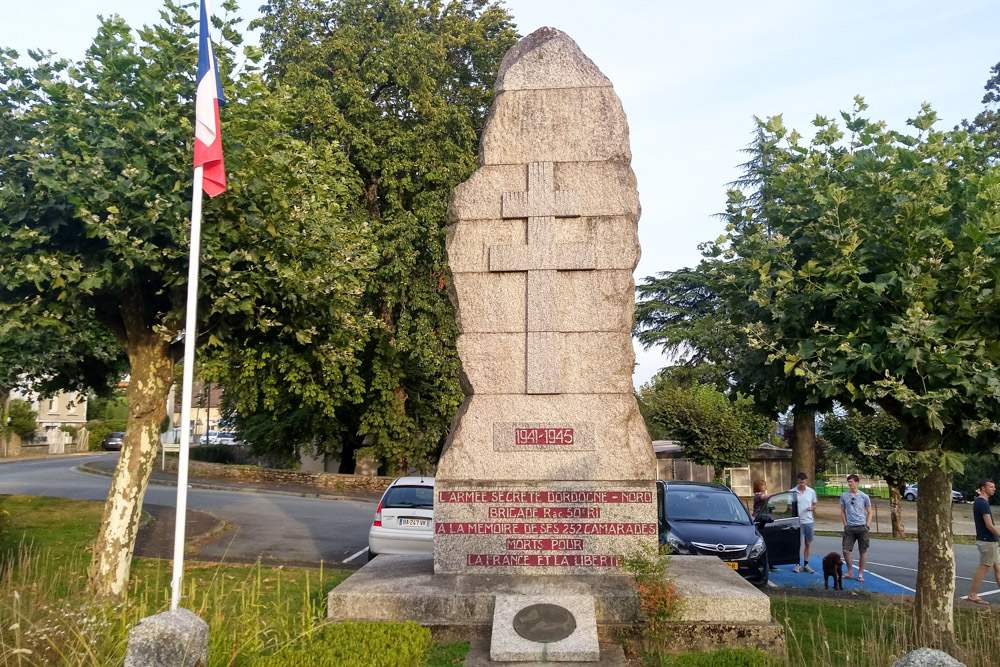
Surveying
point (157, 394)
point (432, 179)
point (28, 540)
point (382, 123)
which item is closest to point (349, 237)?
point (157, 394)

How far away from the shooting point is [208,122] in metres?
7.53

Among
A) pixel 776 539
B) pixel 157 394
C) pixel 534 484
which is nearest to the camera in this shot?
pixel 534 484

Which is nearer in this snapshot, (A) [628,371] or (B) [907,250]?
Answer: (B) [907,250]

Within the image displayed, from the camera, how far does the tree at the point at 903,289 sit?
6.96 metres

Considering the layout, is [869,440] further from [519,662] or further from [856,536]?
[519,662]

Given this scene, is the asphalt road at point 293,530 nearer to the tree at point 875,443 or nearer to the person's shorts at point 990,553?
the person's shorts at point 990,553

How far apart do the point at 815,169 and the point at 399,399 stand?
18719mm

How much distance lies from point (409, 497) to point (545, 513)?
599 cm

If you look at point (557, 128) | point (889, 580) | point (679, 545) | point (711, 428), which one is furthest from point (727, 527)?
point (711, 428)

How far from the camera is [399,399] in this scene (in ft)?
82.4

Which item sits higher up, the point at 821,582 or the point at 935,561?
the point at 935,561

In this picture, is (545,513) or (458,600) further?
(545,513)

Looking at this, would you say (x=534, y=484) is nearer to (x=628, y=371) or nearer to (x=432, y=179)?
(x=628, y=371)

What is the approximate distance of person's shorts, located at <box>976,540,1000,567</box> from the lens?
1129 cm
